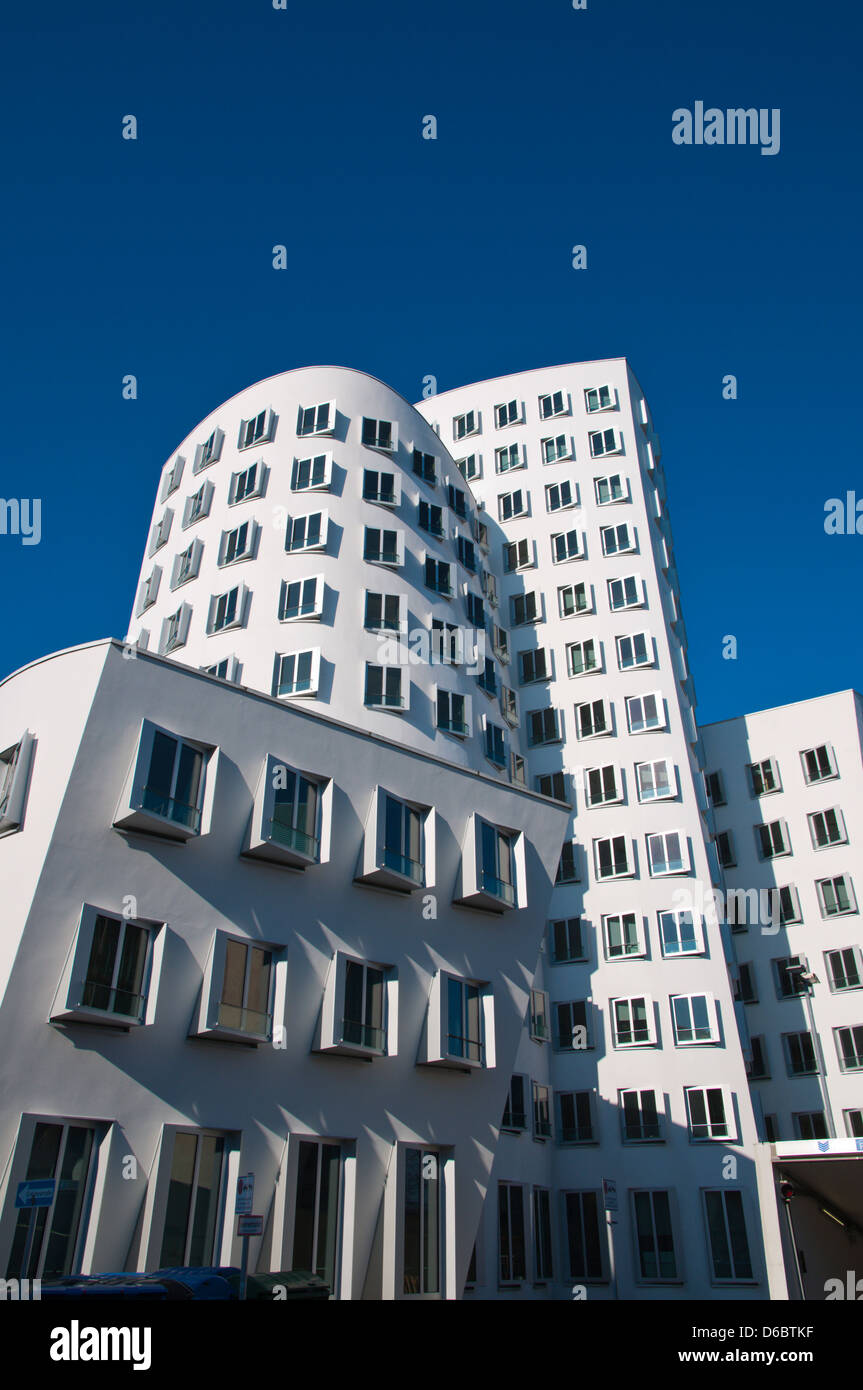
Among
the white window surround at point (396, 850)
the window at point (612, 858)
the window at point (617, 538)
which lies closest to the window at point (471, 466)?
the window at point (617, 538)

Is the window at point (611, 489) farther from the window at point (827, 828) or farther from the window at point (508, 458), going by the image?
the window at point (827, 828)

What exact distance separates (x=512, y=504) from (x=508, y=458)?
325cm

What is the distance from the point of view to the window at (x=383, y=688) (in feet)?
114

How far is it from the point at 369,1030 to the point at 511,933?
257 inches

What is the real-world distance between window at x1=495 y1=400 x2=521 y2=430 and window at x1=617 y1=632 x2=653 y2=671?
16425mm

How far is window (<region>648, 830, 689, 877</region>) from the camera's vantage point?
4184 centimetres

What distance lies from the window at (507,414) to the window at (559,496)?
5522 mm

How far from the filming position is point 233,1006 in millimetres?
24219

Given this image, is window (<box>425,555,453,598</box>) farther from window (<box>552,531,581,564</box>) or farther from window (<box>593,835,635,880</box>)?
window (<box>593,835,635,880</box>)

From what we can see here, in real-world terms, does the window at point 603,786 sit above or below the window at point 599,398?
Answer: below

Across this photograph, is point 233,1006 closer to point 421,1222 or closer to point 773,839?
point 421,1222
